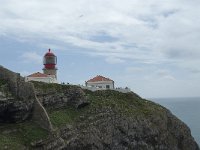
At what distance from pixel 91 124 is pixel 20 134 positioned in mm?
9181

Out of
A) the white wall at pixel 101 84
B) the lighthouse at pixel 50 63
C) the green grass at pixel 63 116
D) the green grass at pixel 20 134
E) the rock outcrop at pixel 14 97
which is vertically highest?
the lighthouse at pixel 50 63

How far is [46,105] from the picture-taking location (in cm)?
5512

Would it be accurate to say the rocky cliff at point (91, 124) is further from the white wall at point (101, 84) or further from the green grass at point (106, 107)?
the white wall at point (101, 84)

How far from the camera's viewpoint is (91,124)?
54.5 metres

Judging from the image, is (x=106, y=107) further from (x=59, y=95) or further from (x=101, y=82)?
(x=101, y=82)

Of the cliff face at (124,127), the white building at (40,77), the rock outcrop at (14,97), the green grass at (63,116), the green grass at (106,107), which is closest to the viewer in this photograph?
the rock outcrop at (14,97)

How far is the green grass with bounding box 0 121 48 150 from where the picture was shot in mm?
46781

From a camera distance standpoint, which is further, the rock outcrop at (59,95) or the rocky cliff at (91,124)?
the rock outcrop at (59,95)

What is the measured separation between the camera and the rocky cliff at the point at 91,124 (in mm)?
49844

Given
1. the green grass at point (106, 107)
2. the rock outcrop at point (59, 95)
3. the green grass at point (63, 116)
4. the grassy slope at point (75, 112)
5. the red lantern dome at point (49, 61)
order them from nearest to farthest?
the grassy slope at point (75, 112), the green grass at point (63, 116), the green grass at point (106, 107), the rock outcrop at point (59, 95), the red lantern dome at point (49, 61)

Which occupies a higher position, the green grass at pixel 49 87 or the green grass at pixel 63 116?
the green grass at pixel 49 87

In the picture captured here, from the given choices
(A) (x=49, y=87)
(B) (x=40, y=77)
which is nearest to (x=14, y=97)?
(A) (x=49, y=87)

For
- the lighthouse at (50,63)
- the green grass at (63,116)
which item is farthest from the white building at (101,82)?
the green grass at (63,116)

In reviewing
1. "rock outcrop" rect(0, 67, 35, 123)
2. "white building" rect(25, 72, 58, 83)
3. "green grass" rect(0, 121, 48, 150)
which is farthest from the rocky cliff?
"white building" rect(25, 72, 58, 83)
